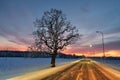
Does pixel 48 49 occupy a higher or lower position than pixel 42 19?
lower

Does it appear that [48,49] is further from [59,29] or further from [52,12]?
[52,12]

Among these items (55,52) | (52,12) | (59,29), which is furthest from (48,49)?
(52,12)

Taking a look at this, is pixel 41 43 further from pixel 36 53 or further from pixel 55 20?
pixel 55 20

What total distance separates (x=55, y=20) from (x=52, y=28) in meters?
2.00

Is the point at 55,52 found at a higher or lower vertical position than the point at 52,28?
lower

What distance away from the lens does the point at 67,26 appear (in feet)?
178

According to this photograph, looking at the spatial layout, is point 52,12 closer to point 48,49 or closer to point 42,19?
point 42,19

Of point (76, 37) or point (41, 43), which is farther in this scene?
point (76, 37)

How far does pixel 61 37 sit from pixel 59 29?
1939 millimetres

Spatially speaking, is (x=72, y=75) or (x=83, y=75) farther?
(x=72, y=75)

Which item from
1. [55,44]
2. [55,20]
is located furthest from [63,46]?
[55,20]

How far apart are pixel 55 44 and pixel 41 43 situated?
3276 millimetres

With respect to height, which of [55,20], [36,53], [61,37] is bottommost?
[36,53]

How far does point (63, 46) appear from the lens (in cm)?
5428
